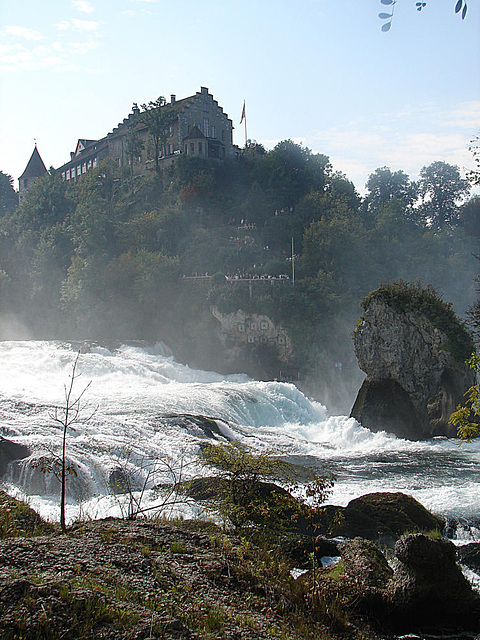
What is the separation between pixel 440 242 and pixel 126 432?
164 feet

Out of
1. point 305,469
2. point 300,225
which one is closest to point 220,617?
point 305,469

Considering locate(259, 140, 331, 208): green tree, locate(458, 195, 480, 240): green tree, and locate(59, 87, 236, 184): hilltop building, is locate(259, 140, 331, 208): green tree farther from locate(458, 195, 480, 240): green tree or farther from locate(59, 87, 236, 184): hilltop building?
locate(458, 195, 480, 240): green tree

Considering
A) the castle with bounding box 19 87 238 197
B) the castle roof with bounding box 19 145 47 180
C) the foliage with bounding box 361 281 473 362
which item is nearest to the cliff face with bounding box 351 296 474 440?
the foliage with bounding box 361 281 473 362

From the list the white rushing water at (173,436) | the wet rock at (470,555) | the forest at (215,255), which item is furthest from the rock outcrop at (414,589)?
the forest at (215,255)

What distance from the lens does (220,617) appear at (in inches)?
A: 196

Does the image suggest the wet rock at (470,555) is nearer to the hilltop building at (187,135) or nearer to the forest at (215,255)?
the forest at (215,255)

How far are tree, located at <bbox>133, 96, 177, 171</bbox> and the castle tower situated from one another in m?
24.5

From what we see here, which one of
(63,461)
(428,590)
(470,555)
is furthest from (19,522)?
(470,555)

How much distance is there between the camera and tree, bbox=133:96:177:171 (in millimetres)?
58406

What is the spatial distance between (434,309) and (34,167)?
66.5 meters

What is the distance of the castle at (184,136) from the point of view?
193 ft

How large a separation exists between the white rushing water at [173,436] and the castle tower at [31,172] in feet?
163

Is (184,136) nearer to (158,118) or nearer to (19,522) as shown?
(158,118)

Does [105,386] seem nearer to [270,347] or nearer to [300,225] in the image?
[270,347]
